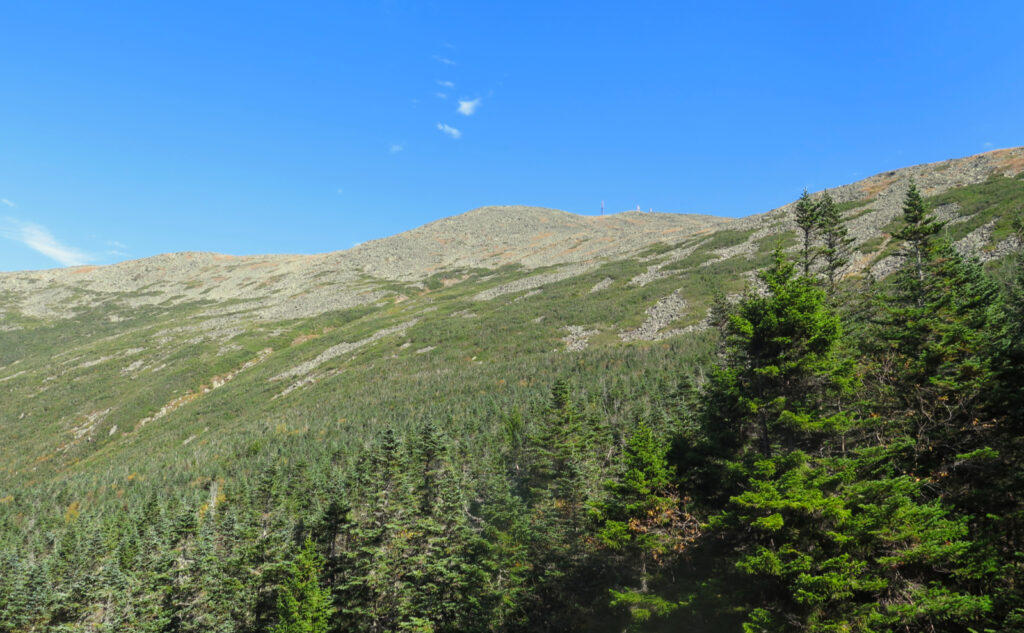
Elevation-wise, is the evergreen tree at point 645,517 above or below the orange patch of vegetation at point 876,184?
below

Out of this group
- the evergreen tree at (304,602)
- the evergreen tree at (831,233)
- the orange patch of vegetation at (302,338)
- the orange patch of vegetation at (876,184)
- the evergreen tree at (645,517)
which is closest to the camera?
the evergreen tree at (645,517)

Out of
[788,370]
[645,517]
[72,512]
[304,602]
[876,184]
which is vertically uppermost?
[876,184]

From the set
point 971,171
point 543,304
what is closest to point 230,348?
point 543,304

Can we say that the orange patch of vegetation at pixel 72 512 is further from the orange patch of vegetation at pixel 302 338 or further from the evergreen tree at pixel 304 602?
the orange patch of vegetation at pixel 302 338

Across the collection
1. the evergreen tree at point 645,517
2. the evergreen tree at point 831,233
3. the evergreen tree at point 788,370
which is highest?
the evergreen tree at point 831,233

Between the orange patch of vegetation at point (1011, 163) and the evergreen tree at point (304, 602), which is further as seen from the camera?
the orange patch of vegetation at point (1011, 163)

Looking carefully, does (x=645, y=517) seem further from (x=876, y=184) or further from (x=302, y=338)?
(x=876, y=184)

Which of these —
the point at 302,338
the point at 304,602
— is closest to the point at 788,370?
the point at 304,602

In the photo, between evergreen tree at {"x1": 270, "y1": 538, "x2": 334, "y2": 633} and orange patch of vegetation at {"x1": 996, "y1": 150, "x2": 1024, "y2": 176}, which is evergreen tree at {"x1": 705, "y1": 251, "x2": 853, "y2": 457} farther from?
orange patch of vegetation at {"x1": 996, "y1": 150, "x2": 1024, "y2": 176}

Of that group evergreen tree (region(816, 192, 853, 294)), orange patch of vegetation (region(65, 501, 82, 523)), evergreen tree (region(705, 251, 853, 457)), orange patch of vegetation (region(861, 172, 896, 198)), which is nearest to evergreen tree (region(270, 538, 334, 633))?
evergreen tree (region(705, 251, 853, 457))

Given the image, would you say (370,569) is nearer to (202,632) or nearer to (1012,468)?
(202,632)

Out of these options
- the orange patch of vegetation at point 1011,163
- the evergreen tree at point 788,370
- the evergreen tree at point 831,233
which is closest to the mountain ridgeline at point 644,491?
the evergreen tree at point 788,370

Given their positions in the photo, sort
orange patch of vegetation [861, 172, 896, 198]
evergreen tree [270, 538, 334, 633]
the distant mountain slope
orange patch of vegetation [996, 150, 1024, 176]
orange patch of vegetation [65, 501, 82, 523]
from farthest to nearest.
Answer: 1. orange patch of vegetation [861, 172, 896, 198]
2. orange patch of vegetation [996, 150, 1024, 176]
3. the distant mountain slope
4. orange patch of vegetation [65, 501, 82, 523]
5. evergreen tree [270, 538, 334, 633]

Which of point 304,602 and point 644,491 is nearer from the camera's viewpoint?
point 644,491
